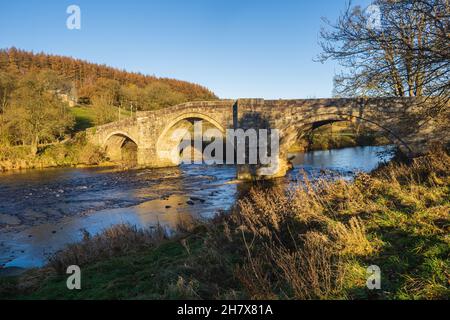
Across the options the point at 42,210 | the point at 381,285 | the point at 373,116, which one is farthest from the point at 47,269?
the point at 373,116

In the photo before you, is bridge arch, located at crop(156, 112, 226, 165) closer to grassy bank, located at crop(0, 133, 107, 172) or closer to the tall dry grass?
grassy bank, located at crop(0, 133, 107, 172)

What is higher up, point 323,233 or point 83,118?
point 83,118

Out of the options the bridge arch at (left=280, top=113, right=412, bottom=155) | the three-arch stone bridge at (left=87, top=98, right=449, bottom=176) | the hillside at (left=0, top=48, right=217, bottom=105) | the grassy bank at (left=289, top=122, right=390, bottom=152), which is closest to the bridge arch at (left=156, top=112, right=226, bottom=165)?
the three-arch stone bridge at (left=87, top=98, right=449, bottom=176)

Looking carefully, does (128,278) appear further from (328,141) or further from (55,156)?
(328,141)

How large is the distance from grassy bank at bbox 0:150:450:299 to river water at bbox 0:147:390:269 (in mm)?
1893

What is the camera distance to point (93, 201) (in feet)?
51.7

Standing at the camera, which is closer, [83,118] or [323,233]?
[323,233]

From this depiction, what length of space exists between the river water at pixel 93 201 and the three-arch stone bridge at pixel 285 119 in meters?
1.92

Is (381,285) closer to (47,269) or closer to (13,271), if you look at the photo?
(47,269)

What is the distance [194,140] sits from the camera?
122ft

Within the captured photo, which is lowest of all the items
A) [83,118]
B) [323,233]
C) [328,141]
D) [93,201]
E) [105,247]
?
[93,201]

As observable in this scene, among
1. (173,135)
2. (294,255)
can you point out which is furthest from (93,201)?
(173,135)

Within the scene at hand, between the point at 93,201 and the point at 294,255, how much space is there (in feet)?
43.5

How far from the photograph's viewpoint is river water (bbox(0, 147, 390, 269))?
1013 cm
